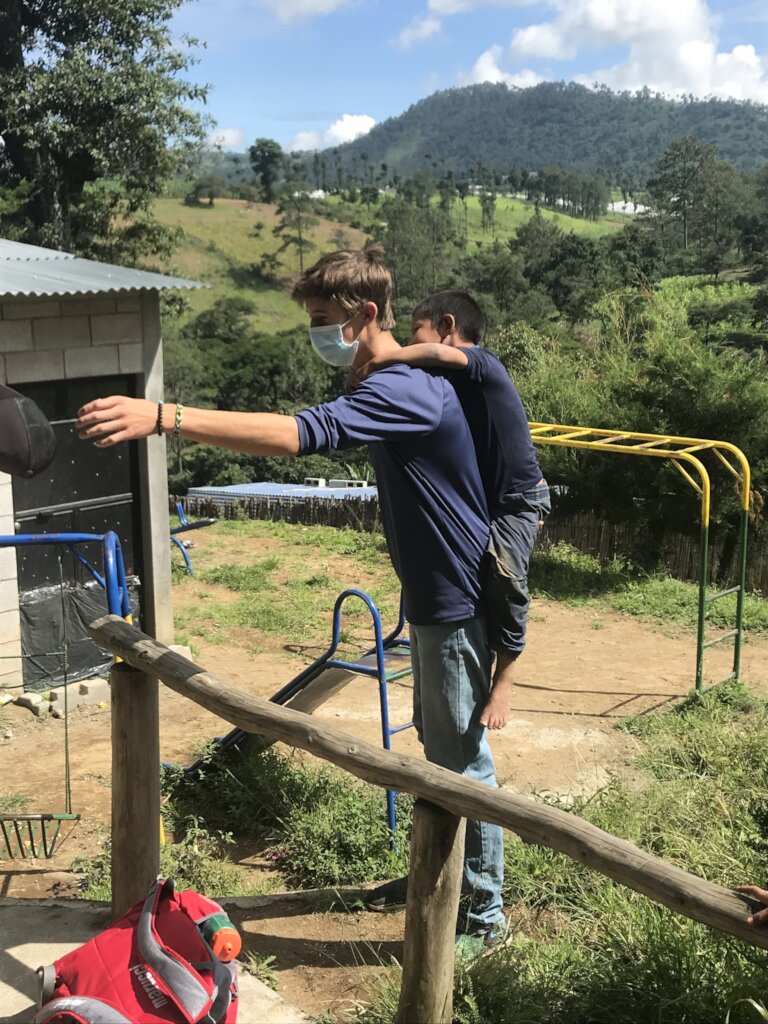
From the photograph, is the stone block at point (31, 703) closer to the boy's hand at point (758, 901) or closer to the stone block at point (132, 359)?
the stone block at point (132, 359)

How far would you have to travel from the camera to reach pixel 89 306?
7.10m

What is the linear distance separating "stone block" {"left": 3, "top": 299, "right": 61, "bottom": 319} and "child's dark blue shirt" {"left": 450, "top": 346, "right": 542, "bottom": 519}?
4.79 meters

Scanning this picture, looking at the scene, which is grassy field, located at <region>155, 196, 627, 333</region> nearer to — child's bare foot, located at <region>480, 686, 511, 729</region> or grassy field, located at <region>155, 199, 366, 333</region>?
grassy field, located at <region>155, 199, 366, 333</region>

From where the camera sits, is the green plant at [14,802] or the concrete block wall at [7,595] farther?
the concrete block wall at [7,595]

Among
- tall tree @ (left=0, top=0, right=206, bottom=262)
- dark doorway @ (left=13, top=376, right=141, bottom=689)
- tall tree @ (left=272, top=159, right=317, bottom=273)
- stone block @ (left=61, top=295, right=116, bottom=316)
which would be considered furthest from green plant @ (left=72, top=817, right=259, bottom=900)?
tall tree @ (left=272, top=159, right=317, bottom=273)

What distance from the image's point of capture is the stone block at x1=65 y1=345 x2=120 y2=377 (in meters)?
7.02

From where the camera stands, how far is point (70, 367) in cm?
701

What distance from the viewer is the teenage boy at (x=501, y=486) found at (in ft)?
8.61

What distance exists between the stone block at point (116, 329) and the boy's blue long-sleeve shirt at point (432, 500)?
5061 mm

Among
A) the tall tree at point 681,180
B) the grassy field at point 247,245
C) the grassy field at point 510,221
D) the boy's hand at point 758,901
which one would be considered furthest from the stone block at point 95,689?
the grassy field at point 510,221

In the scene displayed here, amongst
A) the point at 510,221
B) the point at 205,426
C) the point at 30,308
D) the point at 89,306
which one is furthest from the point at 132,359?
the point at 510,221

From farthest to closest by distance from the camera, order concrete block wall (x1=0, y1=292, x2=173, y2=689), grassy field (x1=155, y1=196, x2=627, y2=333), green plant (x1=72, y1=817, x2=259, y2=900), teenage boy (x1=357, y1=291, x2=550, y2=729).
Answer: grassy field (x1=155, y1=196, x2=627, y2=333)
concrete block wall (x1=0, y1=292, x2=173, y2=689)
green plant (x1=72, y1=817, x2=259, y2=900)
teenage boy (x1=357, y1=291, x2=550, y2=729)

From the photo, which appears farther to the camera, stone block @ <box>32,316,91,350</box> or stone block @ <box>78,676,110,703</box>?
stone block @ <box>78,676,110,703</box>

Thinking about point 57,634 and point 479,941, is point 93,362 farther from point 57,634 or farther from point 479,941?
point 479,941
